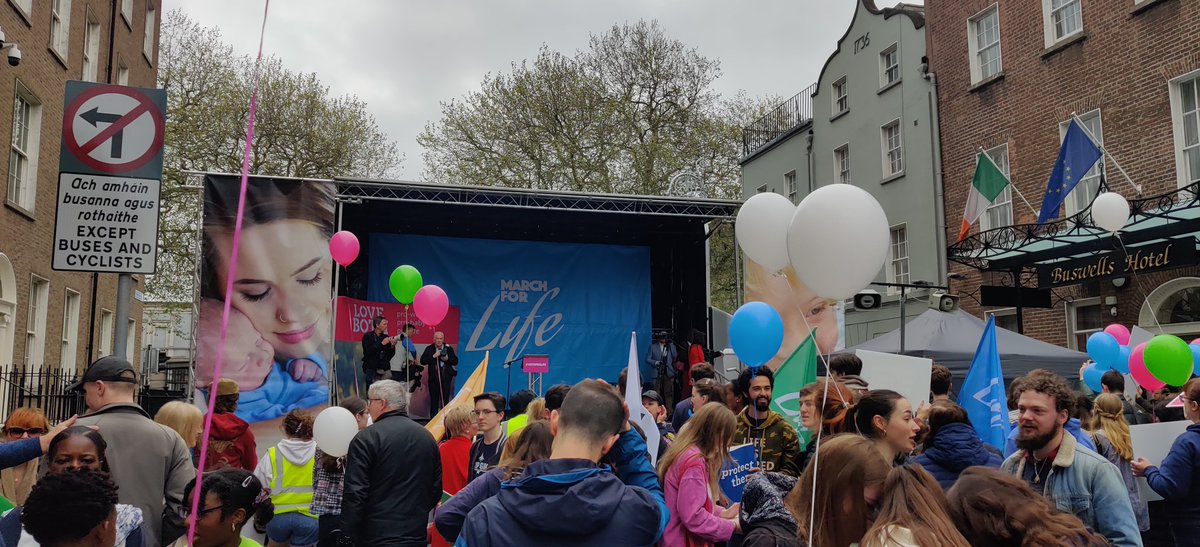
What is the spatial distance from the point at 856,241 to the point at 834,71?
19208 millimetres

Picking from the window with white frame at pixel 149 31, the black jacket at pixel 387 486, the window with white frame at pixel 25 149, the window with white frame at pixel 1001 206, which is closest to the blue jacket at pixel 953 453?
the black jacket at pixel 387 486

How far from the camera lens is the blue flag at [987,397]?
20.3ft

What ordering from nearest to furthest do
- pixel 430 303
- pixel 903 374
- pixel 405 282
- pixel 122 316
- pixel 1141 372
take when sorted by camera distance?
pixel 122 316 < pixel 903 374 < pixel 1141 372 < pixel 430 303 < pixel 405 282

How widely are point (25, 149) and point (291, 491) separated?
12.4m

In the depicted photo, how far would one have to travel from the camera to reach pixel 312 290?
1295 centimetres

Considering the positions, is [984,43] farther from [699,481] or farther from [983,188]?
[699,481]

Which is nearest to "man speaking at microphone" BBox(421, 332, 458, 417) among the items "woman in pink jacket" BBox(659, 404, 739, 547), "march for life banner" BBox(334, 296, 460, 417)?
"march for life banner" BBox(334, 296, 460, 417)

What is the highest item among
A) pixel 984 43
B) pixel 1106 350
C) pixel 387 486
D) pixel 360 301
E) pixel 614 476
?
pixel 984 43

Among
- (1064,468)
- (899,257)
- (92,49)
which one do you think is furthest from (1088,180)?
(92,49)

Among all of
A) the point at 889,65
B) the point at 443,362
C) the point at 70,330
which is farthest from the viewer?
the point at 889,65

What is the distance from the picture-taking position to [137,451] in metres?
4.02

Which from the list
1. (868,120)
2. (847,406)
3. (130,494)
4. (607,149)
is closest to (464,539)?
(130,494)

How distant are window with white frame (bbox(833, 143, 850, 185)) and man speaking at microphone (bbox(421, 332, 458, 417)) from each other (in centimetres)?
1141

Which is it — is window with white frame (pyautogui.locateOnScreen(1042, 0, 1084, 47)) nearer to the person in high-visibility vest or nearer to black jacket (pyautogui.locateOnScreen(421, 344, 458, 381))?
black jacket (pyautogui.locateOnScreen(421, 344, 458, 381))
